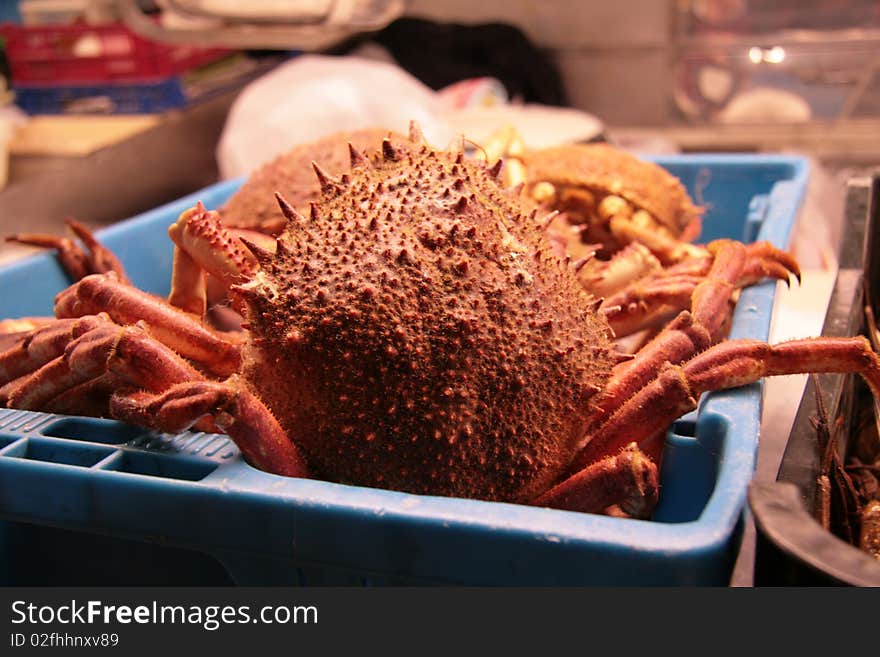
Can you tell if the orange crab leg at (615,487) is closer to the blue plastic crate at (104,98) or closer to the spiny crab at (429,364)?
the spiny crab at (429,364)

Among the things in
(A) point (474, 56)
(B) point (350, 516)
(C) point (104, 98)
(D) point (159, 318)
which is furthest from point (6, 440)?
(A) point (474, 56)

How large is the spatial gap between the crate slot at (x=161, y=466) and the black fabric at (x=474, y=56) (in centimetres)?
172

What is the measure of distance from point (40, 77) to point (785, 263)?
5.57 ft

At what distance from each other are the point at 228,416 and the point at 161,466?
0.24 feet

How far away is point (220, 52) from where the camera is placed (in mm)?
2043

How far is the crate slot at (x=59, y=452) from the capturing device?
624 millimetres

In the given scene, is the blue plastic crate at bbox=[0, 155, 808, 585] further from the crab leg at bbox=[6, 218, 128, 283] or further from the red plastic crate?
the red plastic crate

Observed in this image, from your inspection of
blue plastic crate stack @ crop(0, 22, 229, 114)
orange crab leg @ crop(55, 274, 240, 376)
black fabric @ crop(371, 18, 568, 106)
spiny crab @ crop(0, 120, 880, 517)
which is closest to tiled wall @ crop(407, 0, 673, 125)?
black fabric @ crop(371, 18, 568, 106)

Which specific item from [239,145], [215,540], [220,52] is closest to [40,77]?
[220,52]

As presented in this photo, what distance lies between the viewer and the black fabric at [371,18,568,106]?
213 centimetres

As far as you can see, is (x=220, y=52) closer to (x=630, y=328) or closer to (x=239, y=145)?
(x=239, y=145)

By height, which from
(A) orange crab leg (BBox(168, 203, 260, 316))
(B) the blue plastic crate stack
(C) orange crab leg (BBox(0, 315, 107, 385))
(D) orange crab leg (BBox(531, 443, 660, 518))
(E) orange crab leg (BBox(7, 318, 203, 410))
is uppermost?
(B) the blue plastic crate stack

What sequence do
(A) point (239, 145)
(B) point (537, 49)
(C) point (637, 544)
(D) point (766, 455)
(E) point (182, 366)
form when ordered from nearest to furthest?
1. (C) point (637, 544)
2. (E) point (182, 366)
3. (D) point (766, 455)
4. (A) point (239, 145)
5. (B) point (537, 49)

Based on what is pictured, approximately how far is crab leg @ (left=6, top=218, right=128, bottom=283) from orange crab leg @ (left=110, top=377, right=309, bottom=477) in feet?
1.61
